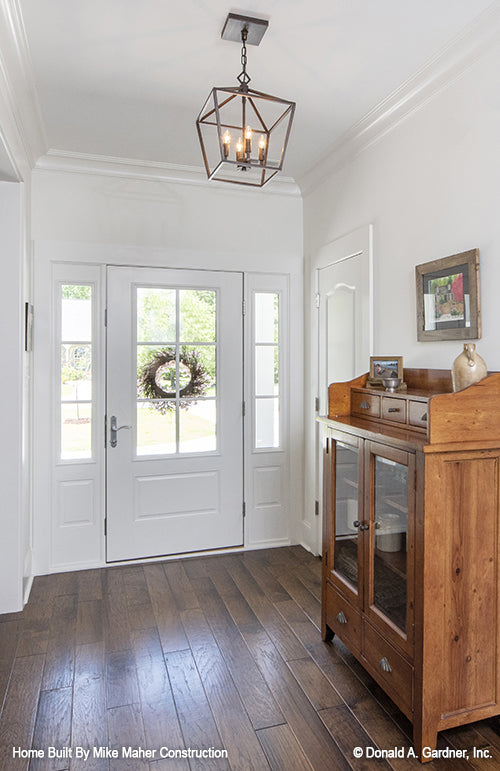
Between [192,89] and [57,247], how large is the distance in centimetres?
138

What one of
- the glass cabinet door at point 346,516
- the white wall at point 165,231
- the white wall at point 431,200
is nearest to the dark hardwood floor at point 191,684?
the glass cabinet door at point 346,516

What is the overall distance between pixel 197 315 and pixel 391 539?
2.17m

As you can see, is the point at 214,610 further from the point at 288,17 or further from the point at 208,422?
the point at 288,17

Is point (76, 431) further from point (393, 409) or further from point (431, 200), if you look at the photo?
point (431, 200)

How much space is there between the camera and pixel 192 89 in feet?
8.09

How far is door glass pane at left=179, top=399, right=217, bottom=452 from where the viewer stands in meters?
3.57

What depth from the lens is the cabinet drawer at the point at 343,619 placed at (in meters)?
2.16

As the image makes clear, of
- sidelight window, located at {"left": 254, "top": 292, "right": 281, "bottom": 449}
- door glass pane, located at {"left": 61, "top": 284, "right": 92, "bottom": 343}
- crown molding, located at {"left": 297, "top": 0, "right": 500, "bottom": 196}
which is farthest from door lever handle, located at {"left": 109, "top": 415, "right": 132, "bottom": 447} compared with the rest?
crown molding, located at {"left": 297, "top": 0, "right": 500, "bottom": 196}

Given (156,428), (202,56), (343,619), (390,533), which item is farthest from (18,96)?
(343,619)

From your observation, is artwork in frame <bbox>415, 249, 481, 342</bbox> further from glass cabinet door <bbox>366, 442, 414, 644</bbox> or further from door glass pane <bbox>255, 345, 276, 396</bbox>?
door glass pane <bbox>255, 345, 276, 396</bbox>

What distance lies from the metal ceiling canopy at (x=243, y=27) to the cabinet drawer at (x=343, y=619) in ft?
8.01

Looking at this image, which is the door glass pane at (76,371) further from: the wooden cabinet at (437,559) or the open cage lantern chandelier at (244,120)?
the wooden cabinet at (437,559)

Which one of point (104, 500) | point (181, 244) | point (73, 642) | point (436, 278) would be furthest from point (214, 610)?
point (181, 244)

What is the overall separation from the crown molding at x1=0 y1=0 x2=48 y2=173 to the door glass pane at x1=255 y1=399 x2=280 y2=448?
217cm
